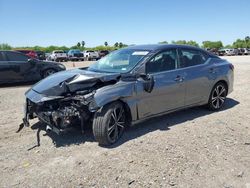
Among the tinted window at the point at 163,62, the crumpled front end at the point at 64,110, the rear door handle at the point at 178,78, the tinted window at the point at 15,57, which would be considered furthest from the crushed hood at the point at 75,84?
the tinted window at the point at 15,57

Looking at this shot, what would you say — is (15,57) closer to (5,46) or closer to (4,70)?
(4,70)

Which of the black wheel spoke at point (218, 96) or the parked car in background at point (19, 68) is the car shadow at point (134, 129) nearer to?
the black wheel spoke at point (218, 96)

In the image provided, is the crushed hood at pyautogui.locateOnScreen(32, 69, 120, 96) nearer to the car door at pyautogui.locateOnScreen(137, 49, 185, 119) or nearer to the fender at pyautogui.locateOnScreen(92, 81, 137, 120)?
the fender at pyautogui.locateOnScreen(92, 81, 137, 120)

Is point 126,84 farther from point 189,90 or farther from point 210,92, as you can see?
point 210,92

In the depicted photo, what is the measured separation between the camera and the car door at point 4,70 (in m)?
11.1

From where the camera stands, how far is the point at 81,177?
3641 mm

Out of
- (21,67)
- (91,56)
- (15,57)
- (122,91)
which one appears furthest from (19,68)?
(91,56)

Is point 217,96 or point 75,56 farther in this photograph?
point 75,56

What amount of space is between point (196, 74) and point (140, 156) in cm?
256

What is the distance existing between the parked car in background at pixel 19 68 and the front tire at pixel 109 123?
7.73 m

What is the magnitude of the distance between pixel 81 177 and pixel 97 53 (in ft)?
136

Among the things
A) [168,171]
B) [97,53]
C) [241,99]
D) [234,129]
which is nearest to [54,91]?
[168,171]

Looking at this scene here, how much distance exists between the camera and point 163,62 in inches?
215

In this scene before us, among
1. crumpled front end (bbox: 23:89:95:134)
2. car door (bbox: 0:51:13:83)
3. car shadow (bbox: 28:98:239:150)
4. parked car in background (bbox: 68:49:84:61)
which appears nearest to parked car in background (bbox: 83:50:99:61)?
parked car in background (bbox: 68:49:84:61)
